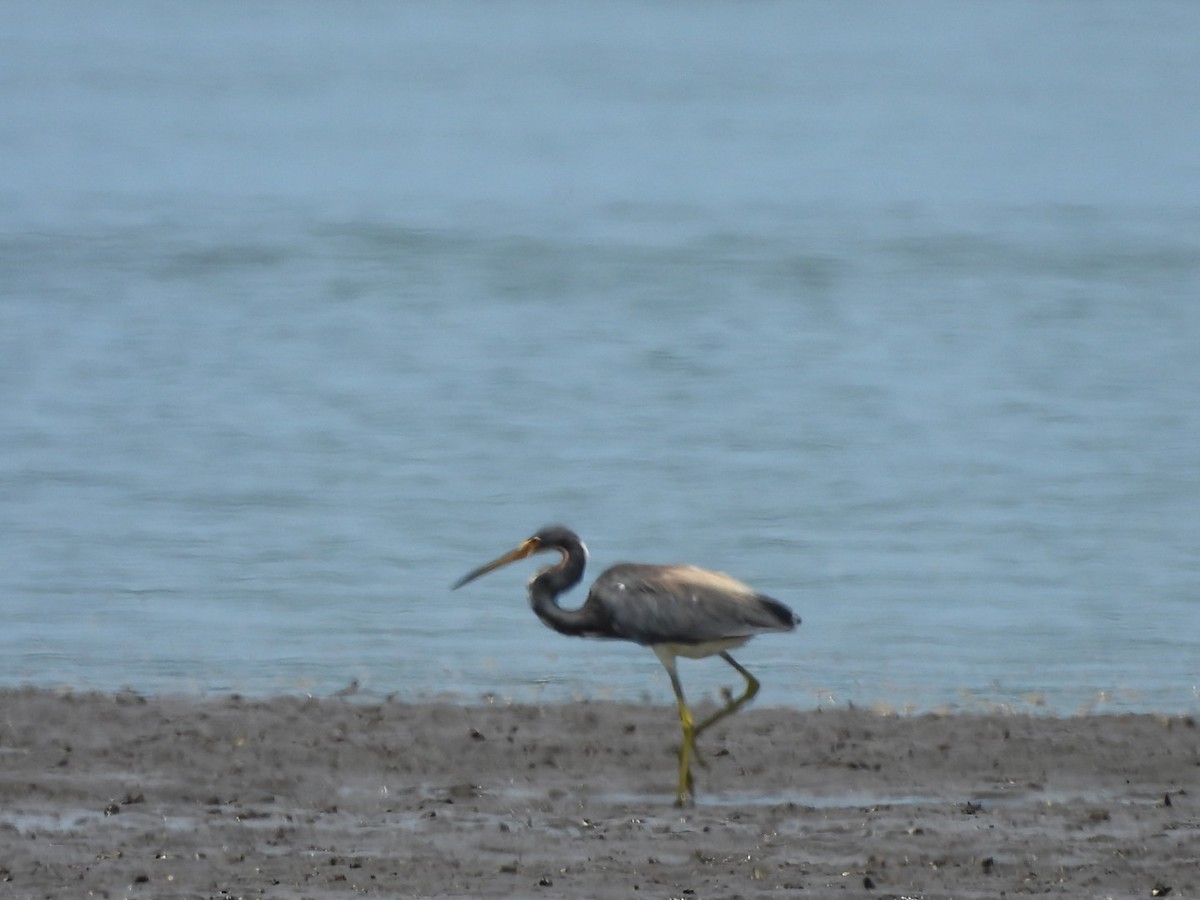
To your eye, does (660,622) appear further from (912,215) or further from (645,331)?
(912,215)

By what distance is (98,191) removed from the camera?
4175 cm

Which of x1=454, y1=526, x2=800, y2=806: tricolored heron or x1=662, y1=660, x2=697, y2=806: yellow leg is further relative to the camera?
x1=454, y1=526, x2=800, y2=806: tricolored heron

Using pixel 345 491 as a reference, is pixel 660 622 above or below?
above

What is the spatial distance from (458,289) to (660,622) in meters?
24.1

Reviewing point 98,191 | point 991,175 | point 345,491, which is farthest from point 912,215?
point 345,491

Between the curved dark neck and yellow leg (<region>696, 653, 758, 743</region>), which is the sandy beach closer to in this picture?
yellow leg (<region>696, 653, 758, 743</region>)

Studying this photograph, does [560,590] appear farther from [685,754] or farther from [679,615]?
[685,754]

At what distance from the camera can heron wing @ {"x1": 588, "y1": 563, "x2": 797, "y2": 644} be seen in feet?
28.6

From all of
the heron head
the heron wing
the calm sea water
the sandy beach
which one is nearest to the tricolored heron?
the heron wing

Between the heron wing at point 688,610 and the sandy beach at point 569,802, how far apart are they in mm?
547

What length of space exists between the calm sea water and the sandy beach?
115cm

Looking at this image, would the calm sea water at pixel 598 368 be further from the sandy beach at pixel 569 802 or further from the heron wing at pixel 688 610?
the heron wing at pixel 688 610

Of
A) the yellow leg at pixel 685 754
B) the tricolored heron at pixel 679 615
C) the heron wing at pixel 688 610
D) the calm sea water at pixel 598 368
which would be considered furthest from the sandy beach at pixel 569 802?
the calm sea water at pixel 598 368

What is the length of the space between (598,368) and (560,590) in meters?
16.7
